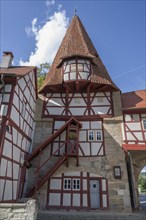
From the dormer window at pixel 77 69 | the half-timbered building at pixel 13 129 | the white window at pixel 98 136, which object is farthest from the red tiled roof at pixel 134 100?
the half-timbered building at pixel 13 129

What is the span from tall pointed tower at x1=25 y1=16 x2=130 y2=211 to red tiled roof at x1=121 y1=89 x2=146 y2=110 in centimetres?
77

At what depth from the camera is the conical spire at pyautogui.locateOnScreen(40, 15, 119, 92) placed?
13.6 meters

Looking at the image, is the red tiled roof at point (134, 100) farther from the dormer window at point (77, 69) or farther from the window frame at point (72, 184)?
the window frame at point (72, 184)

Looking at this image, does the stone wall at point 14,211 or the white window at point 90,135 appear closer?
the stone wall at point 14,211

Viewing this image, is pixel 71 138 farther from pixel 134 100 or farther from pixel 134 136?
pixel 134 100

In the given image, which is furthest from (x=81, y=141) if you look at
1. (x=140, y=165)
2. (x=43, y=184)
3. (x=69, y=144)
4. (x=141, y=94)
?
(x=141, y=94)

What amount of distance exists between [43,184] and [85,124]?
480 cm

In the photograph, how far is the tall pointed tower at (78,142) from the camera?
10703mm

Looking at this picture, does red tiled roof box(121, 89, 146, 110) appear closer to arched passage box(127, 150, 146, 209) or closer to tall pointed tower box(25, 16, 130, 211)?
tall pointed tower box(25, 16, 130, 211)

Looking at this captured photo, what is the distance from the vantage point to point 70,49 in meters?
15.4

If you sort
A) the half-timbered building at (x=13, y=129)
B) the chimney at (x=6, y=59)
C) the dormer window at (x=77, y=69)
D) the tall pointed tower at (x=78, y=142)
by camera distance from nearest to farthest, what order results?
the half-timbered building at (x=13, y=129), the tall pointed tower at (x=78, y=142), the chimney at (x=6, y=59), the dormer window at (x=77, y=69)

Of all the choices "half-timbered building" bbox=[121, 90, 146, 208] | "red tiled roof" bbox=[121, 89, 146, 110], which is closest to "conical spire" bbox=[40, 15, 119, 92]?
"red tiled roof" bbox=[121, 89, 146, 110]

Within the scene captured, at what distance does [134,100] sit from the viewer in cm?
1365

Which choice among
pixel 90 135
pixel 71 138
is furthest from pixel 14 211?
pixel 90 135
